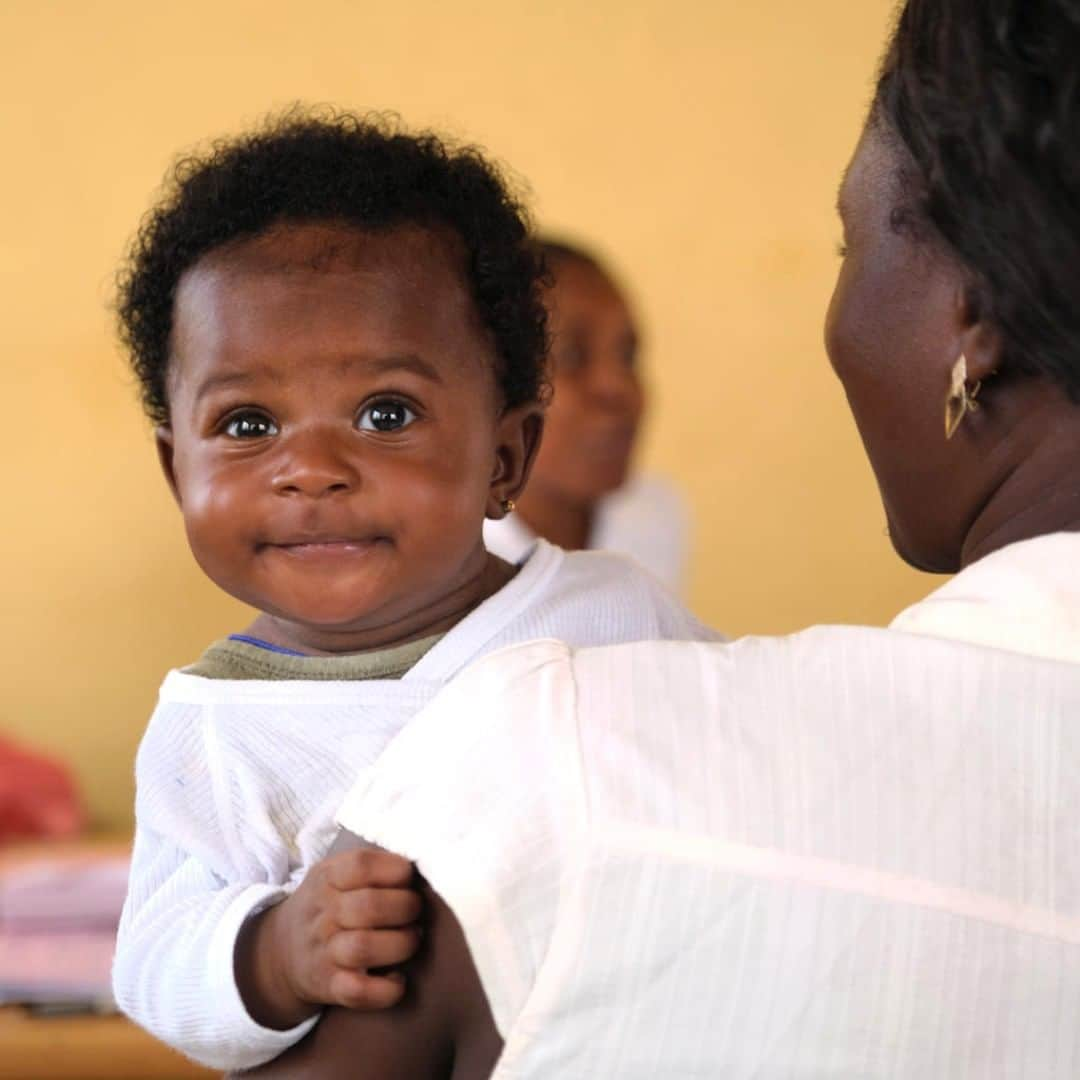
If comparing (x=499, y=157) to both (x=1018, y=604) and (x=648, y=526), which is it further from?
(x=1018, y=604)

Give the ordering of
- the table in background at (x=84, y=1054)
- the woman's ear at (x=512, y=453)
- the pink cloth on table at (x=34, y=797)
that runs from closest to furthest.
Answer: the woman's ear at (x=512, y=453)
the table in background at (x=84, y=1054)
the pink cloth on table at (x=34, y=797)

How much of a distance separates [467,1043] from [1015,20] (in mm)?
565

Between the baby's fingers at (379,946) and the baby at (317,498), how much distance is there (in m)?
0.27

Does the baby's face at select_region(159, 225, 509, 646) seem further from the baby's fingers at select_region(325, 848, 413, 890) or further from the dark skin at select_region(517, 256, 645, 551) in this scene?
the dark skin at select_region(517, 256, 645, 551)

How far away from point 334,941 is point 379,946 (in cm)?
6

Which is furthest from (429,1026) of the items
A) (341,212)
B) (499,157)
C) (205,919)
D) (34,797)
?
(499,157)

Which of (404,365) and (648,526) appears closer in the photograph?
(404,365)

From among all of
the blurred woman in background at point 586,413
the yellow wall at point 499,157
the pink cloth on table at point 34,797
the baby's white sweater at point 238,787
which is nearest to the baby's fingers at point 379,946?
the baby's white sweater at point 238,787

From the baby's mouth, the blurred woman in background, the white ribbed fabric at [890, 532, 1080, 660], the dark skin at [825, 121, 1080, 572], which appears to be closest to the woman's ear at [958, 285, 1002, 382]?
the dark skin at [825, 121, 1080, 572]

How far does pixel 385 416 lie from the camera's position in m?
1.30

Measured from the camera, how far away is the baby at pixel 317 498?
1251 mm

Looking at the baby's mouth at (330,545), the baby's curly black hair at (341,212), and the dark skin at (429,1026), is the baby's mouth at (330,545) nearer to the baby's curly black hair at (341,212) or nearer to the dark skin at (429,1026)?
the baby's curly black hair at (341,212)

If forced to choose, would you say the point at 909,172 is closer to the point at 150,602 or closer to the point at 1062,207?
the point at 1062,207

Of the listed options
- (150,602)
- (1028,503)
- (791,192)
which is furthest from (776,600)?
(1028,503)
